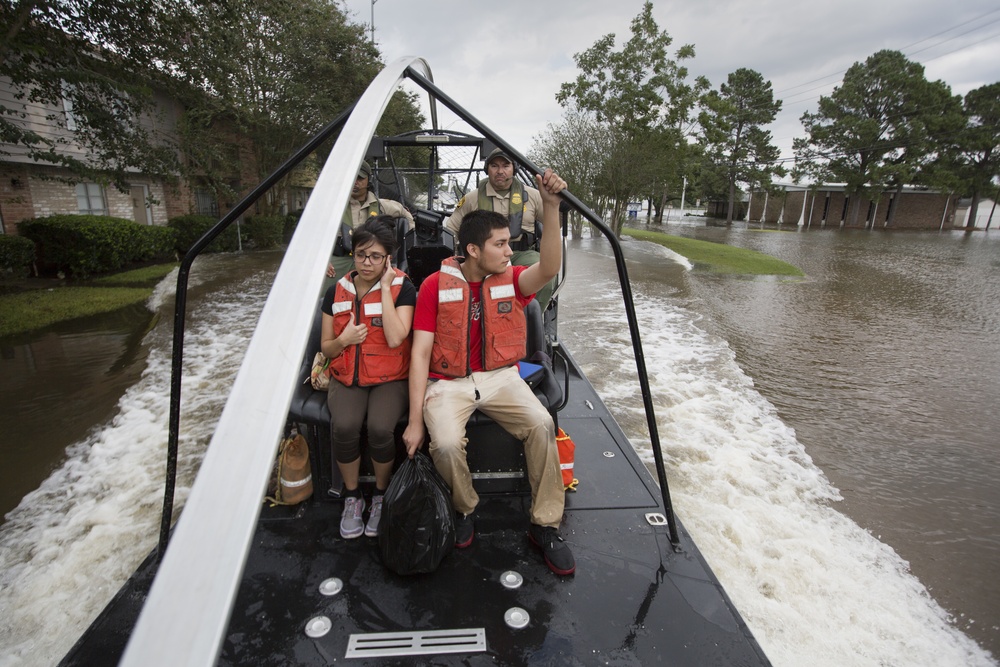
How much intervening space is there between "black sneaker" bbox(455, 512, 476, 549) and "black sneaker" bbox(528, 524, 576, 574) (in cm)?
28

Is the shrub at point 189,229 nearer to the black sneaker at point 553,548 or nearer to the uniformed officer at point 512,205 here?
the uniformed officer at point 512,205

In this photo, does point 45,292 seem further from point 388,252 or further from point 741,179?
point 741,179

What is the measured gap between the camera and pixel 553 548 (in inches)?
88.6

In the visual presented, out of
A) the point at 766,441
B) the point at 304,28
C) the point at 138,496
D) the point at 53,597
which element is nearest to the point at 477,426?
the point at 53,597

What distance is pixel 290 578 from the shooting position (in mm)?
2146

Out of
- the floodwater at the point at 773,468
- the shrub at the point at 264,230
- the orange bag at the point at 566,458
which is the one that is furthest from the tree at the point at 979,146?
the orange bag at the point at 566,458

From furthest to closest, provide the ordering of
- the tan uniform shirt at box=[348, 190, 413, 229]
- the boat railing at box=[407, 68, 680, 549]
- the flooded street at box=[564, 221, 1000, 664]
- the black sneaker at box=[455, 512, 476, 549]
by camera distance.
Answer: the tan uniform shirt at box=[348, 190, 413, 229], the flooded street at box=[564, 221, 1000, 664], the black sneaker at box=[455, 512, 476, 549], the boat railing at box=[407, 68, 680, 549]

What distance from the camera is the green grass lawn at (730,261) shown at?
14039mm

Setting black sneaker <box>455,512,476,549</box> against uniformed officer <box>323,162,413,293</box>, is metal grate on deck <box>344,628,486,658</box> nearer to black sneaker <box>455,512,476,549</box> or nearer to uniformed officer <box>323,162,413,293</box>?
black sneaker <box>455,512,476,549</box>

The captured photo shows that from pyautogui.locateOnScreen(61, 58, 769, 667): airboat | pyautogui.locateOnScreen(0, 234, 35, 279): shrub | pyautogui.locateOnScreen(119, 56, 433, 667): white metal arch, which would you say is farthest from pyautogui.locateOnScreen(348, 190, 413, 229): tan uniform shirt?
pyautogui.locateOnScreen(0, 234, 35, 279): shrub

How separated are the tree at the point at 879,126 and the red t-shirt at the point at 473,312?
43.6 metres

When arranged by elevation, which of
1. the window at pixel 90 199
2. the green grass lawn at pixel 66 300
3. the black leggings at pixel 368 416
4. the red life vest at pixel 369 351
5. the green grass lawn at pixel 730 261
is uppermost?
the window at pixel 90 199

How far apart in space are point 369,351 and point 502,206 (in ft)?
6.92

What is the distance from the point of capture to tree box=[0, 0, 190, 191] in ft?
21.3
